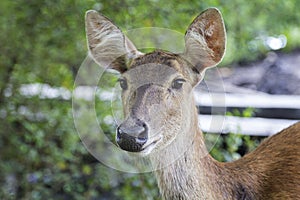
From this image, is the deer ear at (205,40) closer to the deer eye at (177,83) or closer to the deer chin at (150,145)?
the deer eye at (177,83)

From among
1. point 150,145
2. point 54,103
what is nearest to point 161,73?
point 150,145

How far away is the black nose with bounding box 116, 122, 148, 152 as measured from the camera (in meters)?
2.98

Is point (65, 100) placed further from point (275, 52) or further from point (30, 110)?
point (275, 52)

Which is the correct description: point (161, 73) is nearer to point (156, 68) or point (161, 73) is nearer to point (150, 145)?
point (156, 68)

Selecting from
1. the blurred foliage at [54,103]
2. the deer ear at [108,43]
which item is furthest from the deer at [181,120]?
the blurred foliage at [54,103]

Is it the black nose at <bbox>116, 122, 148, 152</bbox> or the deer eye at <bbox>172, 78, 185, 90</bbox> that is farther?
the deer eye at <bbox>172, 78, 185, 90</bbox>

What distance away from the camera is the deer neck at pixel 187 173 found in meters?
3.33

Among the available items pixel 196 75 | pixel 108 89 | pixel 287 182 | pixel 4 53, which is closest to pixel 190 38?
pixel 196 75

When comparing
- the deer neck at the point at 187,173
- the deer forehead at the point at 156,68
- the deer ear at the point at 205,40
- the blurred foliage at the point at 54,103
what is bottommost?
the blurred foliage at the point at 54,103

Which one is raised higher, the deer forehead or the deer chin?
the deer forehead

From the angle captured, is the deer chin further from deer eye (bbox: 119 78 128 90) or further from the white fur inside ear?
the white fur inside ear

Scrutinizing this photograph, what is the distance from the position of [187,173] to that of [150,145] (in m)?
0.32

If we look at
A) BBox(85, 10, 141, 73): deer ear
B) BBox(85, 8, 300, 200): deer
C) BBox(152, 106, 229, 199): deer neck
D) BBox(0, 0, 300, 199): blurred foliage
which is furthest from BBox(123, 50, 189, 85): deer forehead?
BBox(0, 0, 300, 199): blurred foliage

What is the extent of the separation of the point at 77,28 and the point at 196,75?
201 centimetres
